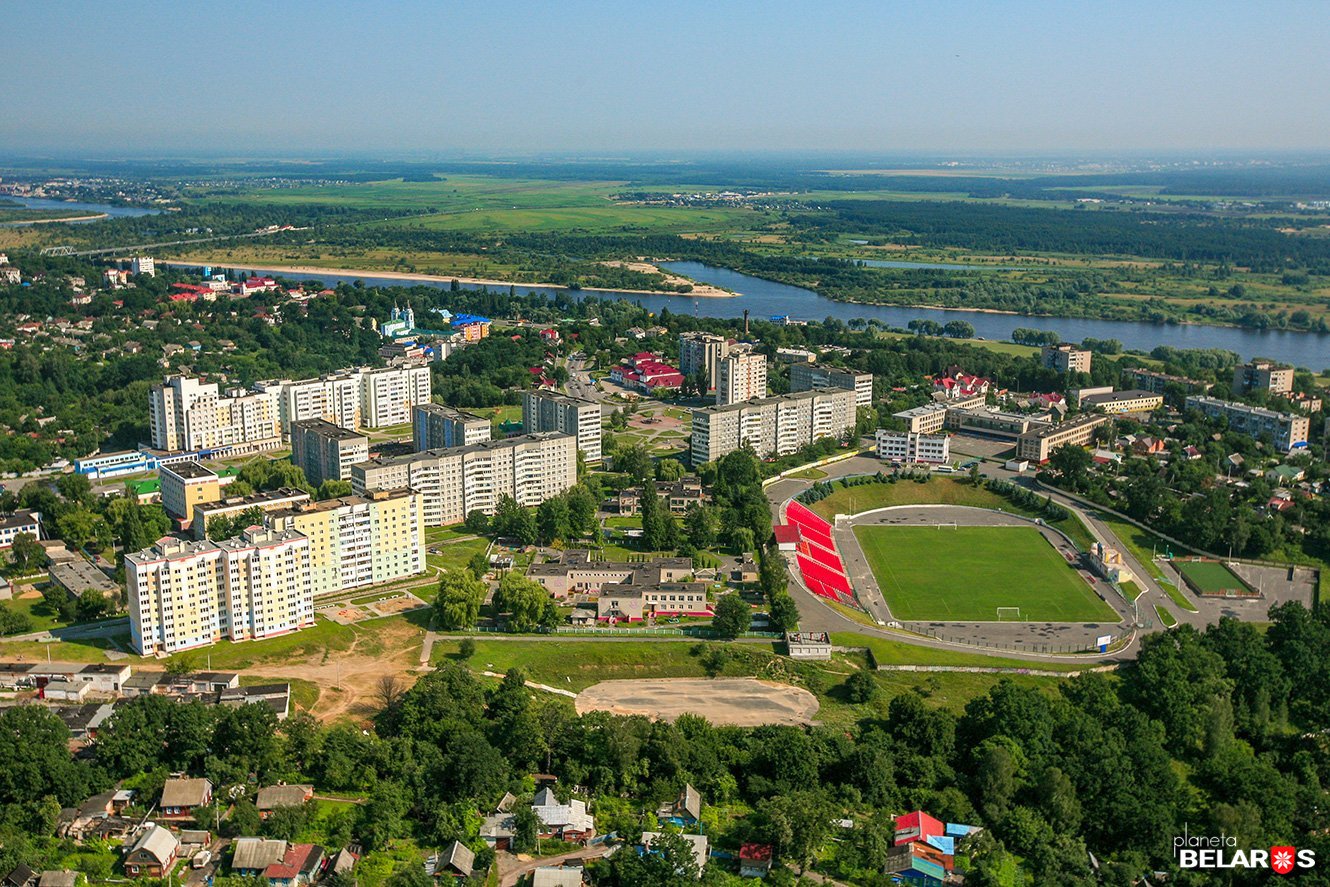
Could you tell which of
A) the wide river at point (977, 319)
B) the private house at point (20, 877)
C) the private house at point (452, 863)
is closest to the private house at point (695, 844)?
the private house at point (452, 863)

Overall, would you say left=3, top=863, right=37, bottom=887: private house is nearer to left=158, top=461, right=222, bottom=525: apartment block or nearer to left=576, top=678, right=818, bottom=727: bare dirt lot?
left=576, top=678, right=818, bottom=727: bare dirt lot

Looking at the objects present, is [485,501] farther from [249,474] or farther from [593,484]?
[249,474]

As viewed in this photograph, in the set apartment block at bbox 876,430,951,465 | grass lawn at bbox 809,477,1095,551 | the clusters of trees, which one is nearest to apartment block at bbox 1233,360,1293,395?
apartment block at bbox 876,430,951,465

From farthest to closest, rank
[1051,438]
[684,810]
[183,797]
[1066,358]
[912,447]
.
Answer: [1066,358] → [912,447] → [1051,438] → [684,810] → [183,797]

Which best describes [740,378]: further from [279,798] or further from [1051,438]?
[279,798]

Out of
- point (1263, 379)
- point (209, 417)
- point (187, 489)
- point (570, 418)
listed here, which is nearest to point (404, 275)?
point (209, 417)

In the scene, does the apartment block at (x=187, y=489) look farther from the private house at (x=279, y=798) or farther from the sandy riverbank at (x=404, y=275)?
the sandy riverbank at (x=404, y=275)

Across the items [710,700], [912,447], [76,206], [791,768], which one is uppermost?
[76,206]
